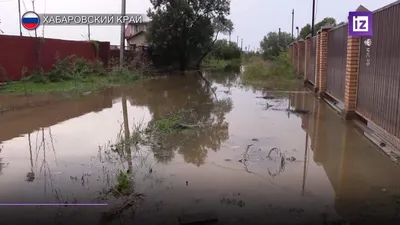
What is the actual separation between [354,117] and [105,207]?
5.68 m

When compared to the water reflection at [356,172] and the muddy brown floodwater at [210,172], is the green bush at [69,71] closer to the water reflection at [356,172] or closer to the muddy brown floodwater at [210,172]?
the muddy brown floodwater at [210,172]

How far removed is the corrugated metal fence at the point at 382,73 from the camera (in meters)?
5.19

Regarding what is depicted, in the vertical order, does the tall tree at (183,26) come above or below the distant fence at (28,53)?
above

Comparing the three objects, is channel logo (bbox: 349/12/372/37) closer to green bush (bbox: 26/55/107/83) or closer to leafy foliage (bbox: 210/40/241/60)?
green bush (bbox: 26/55/107/83)

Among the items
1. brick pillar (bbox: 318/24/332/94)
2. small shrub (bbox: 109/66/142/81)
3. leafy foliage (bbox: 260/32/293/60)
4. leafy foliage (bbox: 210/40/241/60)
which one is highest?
leafy foliage (bbox: 260/32/293/60)

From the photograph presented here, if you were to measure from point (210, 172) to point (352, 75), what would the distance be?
449 cm

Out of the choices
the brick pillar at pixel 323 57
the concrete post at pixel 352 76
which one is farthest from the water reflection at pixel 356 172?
the brick pillar at pixel 323 57

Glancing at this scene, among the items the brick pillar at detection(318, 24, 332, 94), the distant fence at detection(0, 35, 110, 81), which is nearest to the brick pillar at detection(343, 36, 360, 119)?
the brick pillar at detection(318, 24, 332, 94)

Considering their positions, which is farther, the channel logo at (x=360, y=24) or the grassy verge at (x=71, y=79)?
the grassy verge at (x=71, y=79)

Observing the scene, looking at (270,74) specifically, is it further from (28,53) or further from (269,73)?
(28,53)

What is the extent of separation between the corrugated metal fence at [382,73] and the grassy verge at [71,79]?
9533mm

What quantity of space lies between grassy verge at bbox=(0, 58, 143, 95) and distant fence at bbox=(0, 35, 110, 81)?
1.43 ft

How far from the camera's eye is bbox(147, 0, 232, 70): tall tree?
30.0 metres

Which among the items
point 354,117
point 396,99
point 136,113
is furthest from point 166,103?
point 396,99
